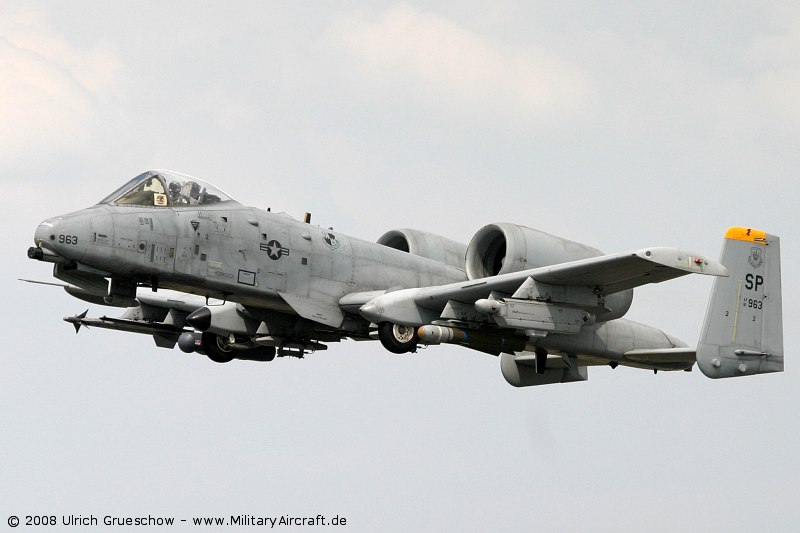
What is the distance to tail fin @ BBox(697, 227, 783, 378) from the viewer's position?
75.3ft

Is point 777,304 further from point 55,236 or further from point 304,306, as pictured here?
point 55,236

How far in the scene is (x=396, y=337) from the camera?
21750mm

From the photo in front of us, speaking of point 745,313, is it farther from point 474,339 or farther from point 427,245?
point 427,245

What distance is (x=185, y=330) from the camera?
2502cm

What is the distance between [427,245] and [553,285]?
4.06 metres

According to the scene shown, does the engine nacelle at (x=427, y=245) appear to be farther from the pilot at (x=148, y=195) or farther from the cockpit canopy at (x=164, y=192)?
the pilot at (x=148, y=195)

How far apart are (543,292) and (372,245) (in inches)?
142

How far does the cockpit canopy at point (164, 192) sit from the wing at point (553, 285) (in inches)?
111

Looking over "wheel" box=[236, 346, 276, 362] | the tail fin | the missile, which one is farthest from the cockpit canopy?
the tail fin

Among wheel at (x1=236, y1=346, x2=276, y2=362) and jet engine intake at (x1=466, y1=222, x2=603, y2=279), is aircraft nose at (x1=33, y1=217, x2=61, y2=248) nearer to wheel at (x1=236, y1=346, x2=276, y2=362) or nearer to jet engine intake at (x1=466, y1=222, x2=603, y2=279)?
wheel at (x1=236, y1=346, x2=276, y2=362)

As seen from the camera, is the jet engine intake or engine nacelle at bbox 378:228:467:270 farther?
engine nacelle at bbox 378:228:467:270

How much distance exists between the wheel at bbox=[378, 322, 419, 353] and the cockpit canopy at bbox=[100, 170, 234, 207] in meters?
3.25

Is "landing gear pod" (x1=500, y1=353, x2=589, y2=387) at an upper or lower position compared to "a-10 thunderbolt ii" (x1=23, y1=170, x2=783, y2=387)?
lower

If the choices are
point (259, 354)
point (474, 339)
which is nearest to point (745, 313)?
point (474, 339)
